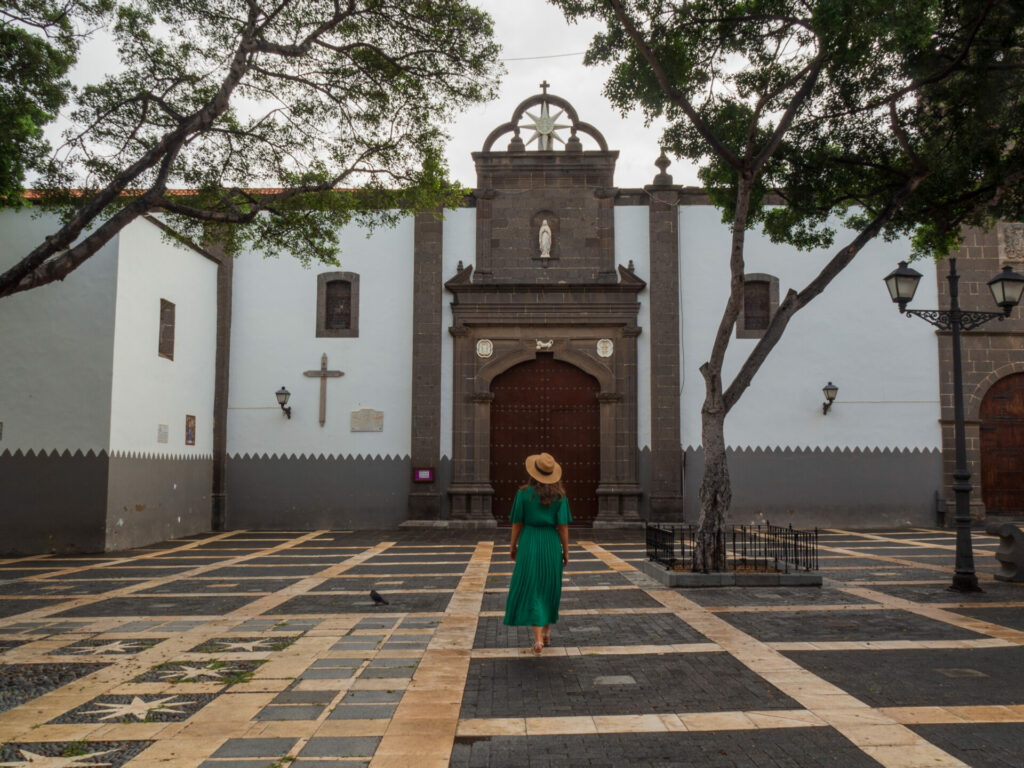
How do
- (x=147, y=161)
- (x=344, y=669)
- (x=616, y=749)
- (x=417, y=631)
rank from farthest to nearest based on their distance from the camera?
(x=147, y=161) → (x=417, y=631) → (x=344, y=669) → (x=616, y=749)

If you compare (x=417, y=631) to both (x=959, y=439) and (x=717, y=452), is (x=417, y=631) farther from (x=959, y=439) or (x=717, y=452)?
(x=959, y=439)

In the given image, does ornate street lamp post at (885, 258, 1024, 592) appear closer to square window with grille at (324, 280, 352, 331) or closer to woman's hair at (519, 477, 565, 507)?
woman's hair at (519, 477, 565, 507)

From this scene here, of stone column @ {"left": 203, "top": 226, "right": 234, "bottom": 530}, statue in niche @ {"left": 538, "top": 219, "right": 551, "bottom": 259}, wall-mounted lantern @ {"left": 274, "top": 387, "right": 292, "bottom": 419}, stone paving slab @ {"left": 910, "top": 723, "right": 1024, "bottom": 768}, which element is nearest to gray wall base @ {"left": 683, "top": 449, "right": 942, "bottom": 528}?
statue in niche @ {"left": 538, "top": 219, "right": 551, "bottom": 259}

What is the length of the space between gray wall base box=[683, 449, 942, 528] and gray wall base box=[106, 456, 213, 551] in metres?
11.0

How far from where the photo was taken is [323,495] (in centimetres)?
1880

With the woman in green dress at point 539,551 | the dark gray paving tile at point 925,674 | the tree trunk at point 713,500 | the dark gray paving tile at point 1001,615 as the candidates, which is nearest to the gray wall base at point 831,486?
the tree trunk at point 713,500

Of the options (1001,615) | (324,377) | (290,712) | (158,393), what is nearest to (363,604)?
(290,712)

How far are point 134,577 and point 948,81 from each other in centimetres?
1271

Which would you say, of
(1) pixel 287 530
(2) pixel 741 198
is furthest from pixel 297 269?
(2) pixel 741 198

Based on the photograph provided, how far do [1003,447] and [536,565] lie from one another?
656 inches

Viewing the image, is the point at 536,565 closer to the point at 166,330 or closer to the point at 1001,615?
the point at 1001,615

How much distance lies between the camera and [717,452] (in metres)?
10.5

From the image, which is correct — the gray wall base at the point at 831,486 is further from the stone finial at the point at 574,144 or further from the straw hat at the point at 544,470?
the straw hat at the point at 544,470

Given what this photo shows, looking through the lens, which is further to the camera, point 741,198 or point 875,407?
point 875,407
